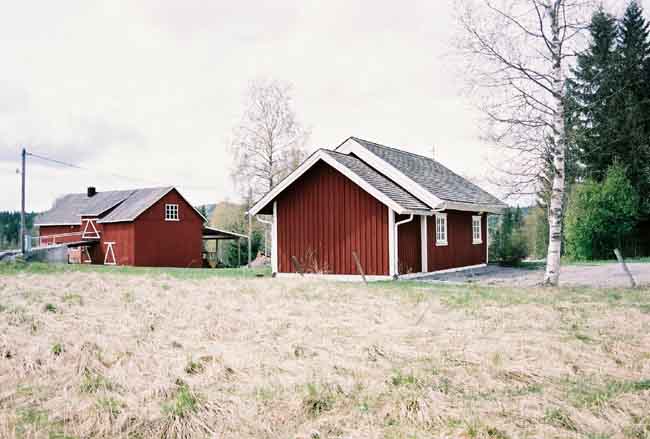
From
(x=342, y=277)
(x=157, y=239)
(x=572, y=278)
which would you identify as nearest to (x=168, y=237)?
(x=157, y=239)

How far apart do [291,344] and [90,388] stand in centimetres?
198

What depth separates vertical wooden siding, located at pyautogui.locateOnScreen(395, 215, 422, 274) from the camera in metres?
14.4

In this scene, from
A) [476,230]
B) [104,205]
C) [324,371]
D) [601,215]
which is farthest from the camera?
[104,205]

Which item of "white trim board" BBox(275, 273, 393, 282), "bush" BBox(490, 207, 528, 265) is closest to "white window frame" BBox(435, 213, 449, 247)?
"white trim board" BBox(275, 273, 393, 282)

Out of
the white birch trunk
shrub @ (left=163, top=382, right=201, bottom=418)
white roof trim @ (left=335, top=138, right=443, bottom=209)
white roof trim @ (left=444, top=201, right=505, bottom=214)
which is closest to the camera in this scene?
shrub @ (left=163, top=382, right=201, bottom=418)

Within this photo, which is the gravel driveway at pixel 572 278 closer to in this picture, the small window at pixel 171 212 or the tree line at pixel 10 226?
the small window at pixel 171 212

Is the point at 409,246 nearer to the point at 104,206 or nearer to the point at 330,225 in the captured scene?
the point at 330,225

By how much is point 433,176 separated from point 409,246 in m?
4.58

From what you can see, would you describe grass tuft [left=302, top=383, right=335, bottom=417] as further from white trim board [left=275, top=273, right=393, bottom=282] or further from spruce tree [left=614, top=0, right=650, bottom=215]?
spruce tree [left=614, top=0, right=650, bottom=215]

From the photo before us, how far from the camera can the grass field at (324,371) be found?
3.51m

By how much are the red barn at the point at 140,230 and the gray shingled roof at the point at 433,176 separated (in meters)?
17.0

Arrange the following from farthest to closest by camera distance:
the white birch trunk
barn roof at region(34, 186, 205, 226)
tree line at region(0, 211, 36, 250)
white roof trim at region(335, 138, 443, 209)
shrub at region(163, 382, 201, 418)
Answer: tree line at region(0, 211, 36, 250), barn roof at region(34, 186, 205, 226), white roof trim at region(335, 138, 443, 209), the white birch trunk, shrub at region(163, 382, 201, 418)

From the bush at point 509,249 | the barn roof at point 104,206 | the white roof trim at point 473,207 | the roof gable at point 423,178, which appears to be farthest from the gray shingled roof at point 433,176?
the barn roof at point 104,206

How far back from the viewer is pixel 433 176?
61.0 ft
